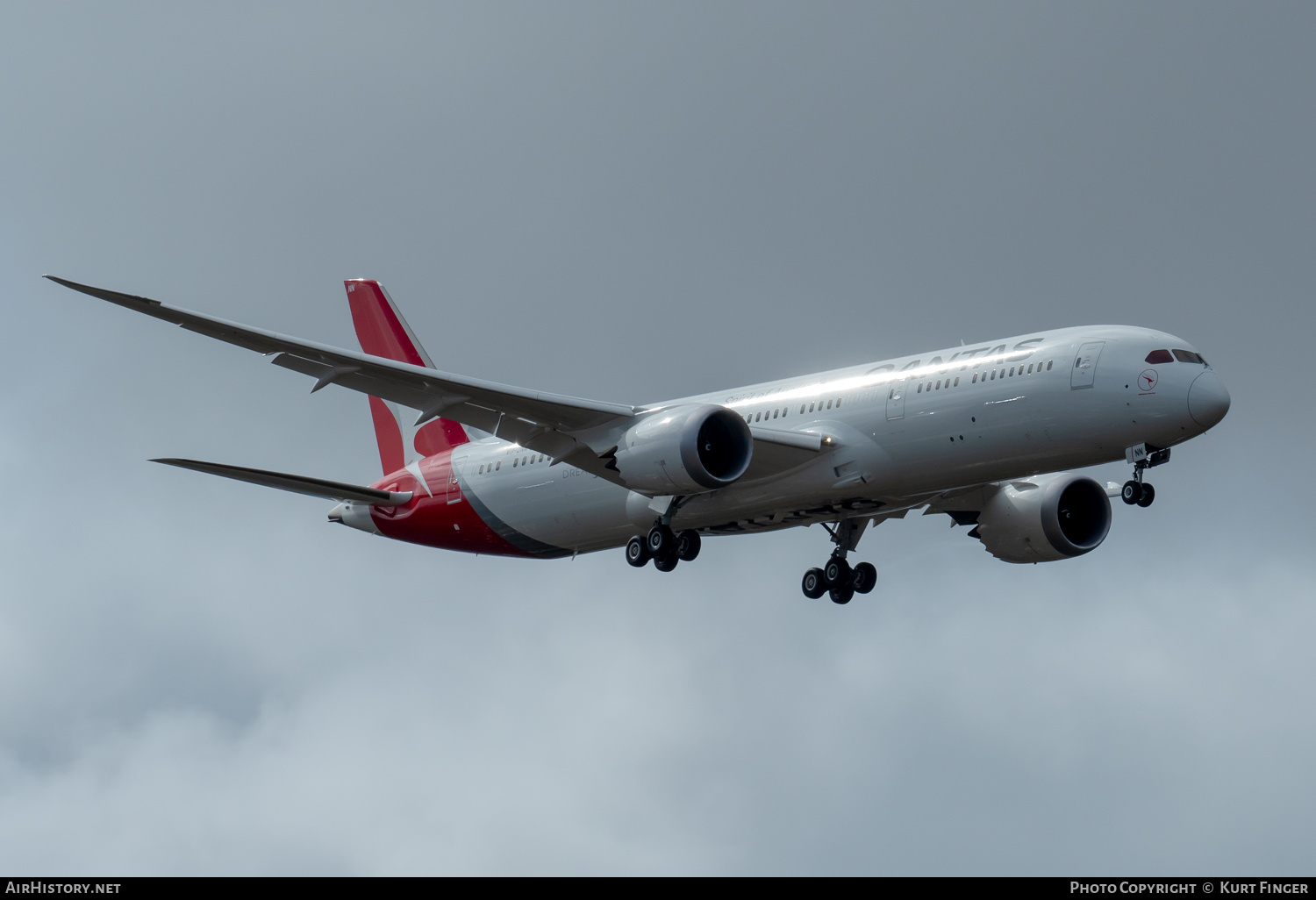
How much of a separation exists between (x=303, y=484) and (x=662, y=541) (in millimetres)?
9974

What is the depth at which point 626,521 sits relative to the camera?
42.8 meters

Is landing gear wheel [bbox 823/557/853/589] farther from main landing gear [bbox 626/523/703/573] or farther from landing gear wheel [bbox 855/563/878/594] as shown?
main landing gear [bbox 626/523/703/573]

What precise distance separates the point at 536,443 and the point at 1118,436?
556 inches

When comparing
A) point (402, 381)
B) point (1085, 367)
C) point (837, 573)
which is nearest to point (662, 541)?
point (837, 573)

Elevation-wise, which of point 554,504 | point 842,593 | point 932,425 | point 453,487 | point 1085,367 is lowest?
point 932,425

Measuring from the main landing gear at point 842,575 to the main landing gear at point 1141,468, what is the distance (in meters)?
11.1

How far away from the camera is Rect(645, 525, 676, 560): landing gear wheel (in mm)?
41281

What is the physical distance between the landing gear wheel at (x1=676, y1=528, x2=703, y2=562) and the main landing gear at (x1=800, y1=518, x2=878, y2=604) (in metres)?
5.42

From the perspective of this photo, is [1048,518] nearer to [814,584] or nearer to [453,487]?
[814,584]

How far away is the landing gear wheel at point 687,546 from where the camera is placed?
41406 millimetres

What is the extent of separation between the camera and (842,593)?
150 ft

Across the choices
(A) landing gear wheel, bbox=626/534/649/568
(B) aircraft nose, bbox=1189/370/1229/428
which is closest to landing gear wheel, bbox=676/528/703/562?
(A) landing gear wheel, bbox=626/534/649/568

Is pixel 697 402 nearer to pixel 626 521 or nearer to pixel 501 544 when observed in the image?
pixel 626 521
